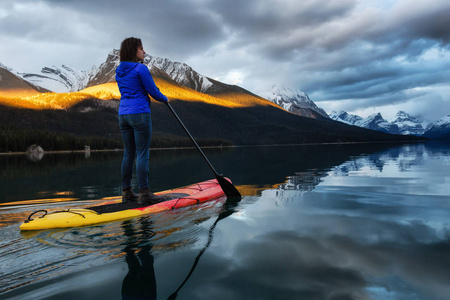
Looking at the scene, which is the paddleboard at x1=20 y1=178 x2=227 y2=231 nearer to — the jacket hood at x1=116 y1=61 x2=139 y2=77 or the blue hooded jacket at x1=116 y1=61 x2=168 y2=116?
the blue hooded jacket at x1=116 y1=61 x2=168 y2=116

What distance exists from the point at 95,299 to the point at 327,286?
110 inches

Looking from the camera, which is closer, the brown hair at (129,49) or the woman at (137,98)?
the woman at (137,98)

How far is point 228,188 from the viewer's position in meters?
10.5

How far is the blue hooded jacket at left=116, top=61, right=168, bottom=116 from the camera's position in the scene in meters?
8.03

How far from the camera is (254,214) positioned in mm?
7730

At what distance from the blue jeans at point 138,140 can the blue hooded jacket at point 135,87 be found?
0.20 m

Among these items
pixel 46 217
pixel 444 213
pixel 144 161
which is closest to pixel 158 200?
pixel 144 161

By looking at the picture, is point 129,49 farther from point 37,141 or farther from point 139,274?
point 37,141

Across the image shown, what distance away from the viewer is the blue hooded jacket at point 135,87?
26.3 ft

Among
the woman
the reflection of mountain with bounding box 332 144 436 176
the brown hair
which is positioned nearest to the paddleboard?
the woman

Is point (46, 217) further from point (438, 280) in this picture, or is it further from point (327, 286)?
point (438, 280)

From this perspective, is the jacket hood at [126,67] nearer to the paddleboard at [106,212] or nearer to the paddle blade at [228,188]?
the paddleboard at [106,212]

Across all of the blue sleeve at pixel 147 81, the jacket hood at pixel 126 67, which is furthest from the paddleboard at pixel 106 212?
the jacket hood at pixel 126 67

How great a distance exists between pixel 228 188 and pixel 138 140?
3.79m
